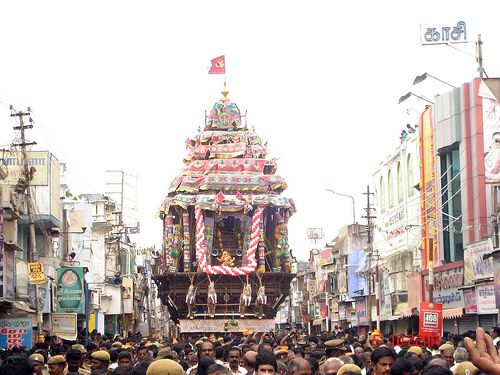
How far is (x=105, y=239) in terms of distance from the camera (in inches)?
2918

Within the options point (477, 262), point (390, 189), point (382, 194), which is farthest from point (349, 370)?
point (382, 194)

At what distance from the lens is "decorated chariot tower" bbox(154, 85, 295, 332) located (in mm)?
56844

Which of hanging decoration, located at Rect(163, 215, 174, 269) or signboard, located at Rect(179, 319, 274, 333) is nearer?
signboard, located at Rect(179, 319, 274, 333)

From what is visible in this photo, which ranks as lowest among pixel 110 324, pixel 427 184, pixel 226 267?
pixel 110 324

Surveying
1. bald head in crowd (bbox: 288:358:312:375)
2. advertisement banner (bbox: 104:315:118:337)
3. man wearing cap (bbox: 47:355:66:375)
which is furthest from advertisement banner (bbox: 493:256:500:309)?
advertisement banner (bbox: 104:315:118:337)

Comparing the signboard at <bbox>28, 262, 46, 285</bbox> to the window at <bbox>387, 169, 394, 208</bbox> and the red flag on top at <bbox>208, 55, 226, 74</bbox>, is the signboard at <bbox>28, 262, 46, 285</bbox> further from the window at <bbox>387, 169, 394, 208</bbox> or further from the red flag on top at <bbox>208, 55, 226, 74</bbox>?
the red flag on top at <bbox>208, 55, 226, 74</bbox>

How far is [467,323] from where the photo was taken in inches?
1700

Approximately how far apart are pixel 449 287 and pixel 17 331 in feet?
70.6

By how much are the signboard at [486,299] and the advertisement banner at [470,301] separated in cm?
123

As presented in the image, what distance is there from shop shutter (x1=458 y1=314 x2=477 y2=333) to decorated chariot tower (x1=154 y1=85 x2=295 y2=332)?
14807 millimetres

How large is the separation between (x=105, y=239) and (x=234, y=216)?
731 inches

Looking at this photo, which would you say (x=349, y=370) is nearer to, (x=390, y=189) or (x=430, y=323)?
(x=430, y=323)

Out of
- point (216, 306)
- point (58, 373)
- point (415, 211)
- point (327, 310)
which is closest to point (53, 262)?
point (216, 306)

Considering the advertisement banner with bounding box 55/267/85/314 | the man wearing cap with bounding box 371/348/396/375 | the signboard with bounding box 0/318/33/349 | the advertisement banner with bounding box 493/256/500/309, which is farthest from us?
the advertisement banner with bounding box 55/267/85/314
